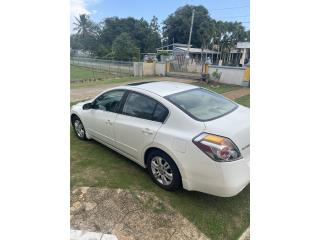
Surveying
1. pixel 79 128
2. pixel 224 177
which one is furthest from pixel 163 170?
pixel 79 128

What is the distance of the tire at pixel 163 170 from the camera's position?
2691mm

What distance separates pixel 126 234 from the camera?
2271mm

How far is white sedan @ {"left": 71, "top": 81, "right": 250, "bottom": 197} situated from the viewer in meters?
2.37

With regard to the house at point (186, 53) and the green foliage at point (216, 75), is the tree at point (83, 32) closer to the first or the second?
the house at point (186, 53)

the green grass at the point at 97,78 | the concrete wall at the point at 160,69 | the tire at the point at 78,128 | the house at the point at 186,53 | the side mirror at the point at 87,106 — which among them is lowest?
the tire at the point at 78,128

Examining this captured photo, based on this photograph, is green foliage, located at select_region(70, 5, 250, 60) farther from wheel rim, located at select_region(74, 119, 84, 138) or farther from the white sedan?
the white sedan

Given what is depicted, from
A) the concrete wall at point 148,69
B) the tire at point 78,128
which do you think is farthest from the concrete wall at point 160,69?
the tire at point 78,128

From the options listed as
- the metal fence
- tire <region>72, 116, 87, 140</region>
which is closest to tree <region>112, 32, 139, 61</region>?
the metal fence

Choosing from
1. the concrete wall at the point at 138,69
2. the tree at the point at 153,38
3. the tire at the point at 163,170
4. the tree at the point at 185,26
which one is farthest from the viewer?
the tree at the point at 153,38

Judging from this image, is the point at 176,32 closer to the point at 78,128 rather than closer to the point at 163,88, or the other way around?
the point at 78,128

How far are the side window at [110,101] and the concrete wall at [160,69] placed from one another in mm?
13258

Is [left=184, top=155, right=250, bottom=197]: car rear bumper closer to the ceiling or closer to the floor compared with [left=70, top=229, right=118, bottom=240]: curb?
closer to the ceiling

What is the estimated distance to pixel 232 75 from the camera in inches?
463

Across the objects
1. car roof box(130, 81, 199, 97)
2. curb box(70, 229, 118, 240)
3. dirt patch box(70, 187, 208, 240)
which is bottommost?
curb box(70, 229, 118, 240)
